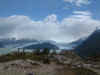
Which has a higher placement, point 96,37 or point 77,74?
point 96,37

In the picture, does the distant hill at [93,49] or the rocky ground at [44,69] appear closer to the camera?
the rocky ground at [44,69]

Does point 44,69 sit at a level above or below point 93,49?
below

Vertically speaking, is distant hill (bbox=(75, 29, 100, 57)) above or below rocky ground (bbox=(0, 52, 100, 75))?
above

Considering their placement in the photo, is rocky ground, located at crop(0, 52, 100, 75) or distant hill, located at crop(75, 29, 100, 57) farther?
distant hill, located at crop(75, 29, 100, 57)

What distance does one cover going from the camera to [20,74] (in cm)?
1326

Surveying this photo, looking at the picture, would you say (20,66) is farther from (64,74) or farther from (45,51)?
(45,51)

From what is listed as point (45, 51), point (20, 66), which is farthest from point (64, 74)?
point (45, 51)

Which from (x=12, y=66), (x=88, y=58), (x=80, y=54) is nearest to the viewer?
(x=12, y=66)

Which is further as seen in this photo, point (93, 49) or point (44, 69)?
point (93, 49)

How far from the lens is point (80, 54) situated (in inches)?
1166

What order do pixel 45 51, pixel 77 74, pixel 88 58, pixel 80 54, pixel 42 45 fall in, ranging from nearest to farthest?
pixel 77 74 < pixel 88 58 < pixel 80 54 < pixel 45 51 < pixel 42 45

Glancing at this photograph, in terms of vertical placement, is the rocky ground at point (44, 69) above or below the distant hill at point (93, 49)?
below

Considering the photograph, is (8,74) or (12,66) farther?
(12,66)

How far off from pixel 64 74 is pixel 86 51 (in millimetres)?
15343
